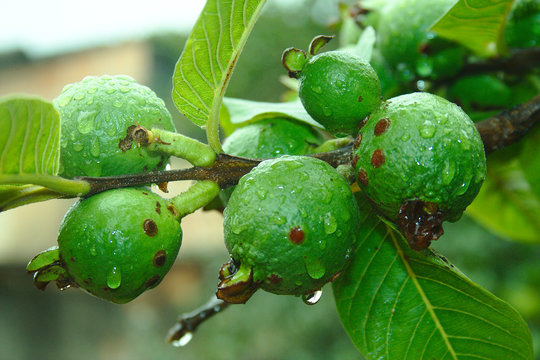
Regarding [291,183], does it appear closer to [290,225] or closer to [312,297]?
[290,225]

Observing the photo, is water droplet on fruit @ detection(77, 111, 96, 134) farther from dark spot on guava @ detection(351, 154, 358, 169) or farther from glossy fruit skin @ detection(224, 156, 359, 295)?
dark spot on guava @ detection(351, 154, 358, 169)

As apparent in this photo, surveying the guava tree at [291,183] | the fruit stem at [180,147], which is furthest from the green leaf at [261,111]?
the fruit stem at [180,147]

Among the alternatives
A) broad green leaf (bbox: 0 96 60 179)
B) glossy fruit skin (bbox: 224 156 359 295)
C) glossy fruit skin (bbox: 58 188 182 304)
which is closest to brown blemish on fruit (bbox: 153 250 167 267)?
glossy fruit skin (bbox: 58 188 182 304)

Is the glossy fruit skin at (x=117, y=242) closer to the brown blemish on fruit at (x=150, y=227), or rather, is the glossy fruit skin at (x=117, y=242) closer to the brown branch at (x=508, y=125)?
the brown blemish on fruit at (x=150, y=227)

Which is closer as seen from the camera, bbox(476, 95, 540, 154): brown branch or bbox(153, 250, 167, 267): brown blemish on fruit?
bbox(153, 250, 167, 267): brown blemish on fruit

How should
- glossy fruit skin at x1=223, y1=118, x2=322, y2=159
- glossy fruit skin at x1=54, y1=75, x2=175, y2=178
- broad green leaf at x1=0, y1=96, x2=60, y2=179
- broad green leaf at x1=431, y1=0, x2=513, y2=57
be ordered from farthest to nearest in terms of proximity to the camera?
broad green leaf at x1=431, y1=0, x2=513, y2=57
glossy fruit skin at x1=223, y1=118, x2=322, y2=159
glossy fruit skin at x1=54, y1=75, x2=175, y2=178
broad green leaf at x1=0, y1=96, x2=60, y2=179

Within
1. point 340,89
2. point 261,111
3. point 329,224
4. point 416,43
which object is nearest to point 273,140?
point 261,111

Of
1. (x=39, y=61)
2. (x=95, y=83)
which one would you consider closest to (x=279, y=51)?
(x=39, y=61)
